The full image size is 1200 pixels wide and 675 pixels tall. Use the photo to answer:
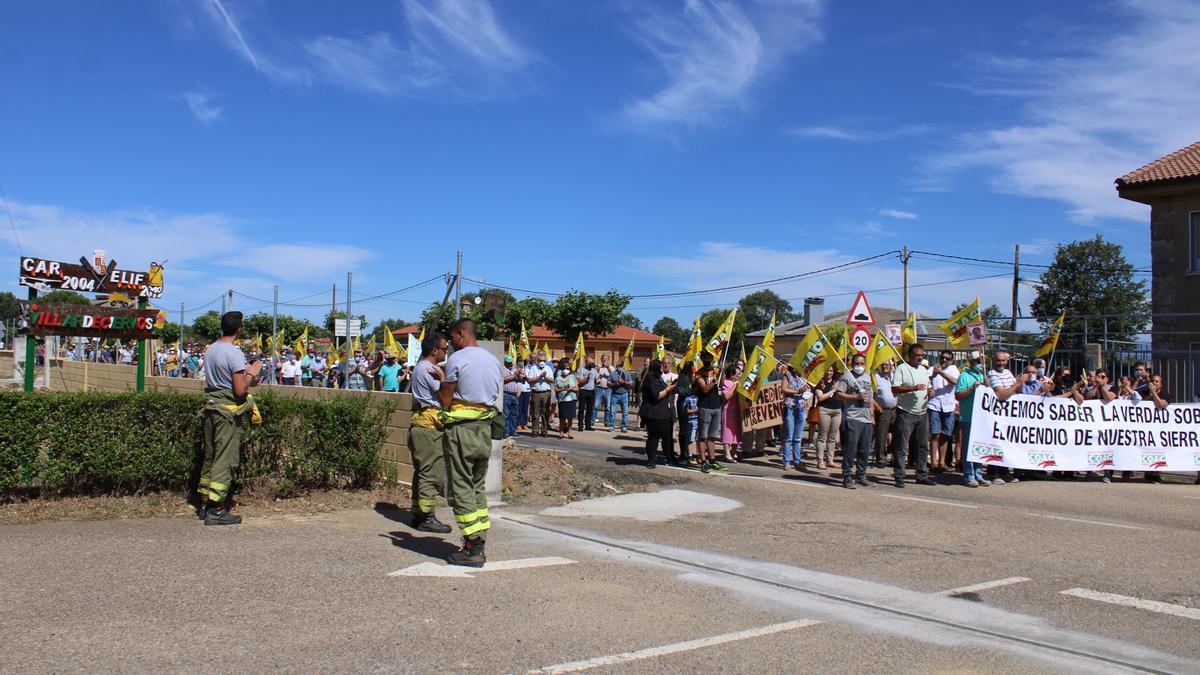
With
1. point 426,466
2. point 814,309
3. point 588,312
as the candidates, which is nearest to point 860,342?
point 426,466

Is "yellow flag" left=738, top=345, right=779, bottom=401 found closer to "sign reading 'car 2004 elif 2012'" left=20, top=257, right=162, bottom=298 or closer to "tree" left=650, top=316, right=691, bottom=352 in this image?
"sign reading 'car 2004 elif 2012'" left=20, top=257, right=162, bottom=298

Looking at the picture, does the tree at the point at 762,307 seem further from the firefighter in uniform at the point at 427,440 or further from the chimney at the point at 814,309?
the firefighter in uniform at the point at 427,440

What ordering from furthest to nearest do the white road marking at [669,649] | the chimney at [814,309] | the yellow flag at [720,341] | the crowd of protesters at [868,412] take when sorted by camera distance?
1. the chimney at [814,309]
2. the yellow flag at [720,341]
3. the crowd of protesters at [868,412]
4. the white road marking at [669,649]

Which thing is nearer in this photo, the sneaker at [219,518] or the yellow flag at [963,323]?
the sneaker at [219,518]

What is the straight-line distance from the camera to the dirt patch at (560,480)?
1024cm

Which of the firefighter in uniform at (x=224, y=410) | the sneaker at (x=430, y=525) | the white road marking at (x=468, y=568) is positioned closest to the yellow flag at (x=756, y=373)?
the sneaker at (x=430, y=525)

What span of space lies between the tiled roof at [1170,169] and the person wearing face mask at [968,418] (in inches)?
514

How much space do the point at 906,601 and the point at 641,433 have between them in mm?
13837

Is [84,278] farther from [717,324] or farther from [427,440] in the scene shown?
[717,324]

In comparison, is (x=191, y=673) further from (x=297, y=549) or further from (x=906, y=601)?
(x=906, y=601)

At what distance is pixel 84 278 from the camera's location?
45.6 feet

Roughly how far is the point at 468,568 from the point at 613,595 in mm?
1229

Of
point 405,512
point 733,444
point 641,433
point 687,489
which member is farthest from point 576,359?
point 405,512

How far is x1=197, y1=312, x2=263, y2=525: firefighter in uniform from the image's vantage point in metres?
7.75
